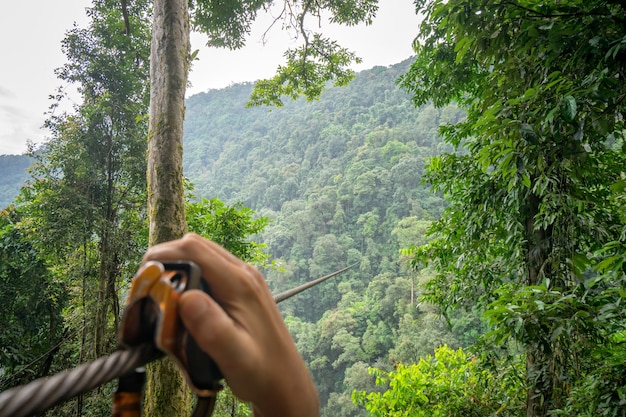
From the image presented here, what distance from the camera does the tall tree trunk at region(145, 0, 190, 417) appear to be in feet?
6.97

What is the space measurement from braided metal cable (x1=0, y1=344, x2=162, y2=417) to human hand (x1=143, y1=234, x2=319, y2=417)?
0.08 meters

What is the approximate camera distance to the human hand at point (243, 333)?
0.40m

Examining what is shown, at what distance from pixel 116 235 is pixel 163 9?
3.72 metres

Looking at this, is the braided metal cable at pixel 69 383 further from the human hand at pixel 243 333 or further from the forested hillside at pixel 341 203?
the forested hillside at pixel 341 203

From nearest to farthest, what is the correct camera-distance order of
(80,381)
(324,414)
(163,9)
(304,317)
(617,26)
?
(80,381), (617,26), (163,9), (324,414), (304,317)

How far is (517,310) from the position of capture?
1.47m

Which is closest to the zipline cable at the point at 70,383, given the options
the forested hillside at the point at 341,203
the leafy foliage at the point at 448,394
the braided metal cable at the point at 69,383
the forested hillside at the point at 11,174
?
the braided metal cable at the point at 69,383

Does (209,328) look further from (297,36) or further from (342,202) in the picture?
(342,202)

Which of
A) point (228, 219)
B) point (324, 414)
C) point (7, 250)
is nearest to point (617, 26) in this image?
point (228, 219)

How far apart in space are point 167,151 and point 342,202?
34818mm

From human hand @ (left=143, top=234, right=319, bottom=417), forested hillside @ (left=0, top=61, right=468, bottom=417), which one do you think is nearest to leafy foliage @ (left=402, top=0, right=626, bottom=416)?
human hand @ (left=143, top=234, right=319, bottom=417)

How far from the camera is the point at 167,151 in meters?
2.40

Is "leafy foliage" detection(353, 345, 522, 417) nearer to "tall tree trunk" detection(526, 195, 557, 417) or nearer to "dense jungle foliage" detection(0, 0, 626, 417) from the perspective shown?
"dense jungle foliage" detection(0, 0, 626, 417)

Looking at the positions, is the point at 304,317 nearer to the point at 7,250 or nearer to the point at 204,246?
the point at 7,250
